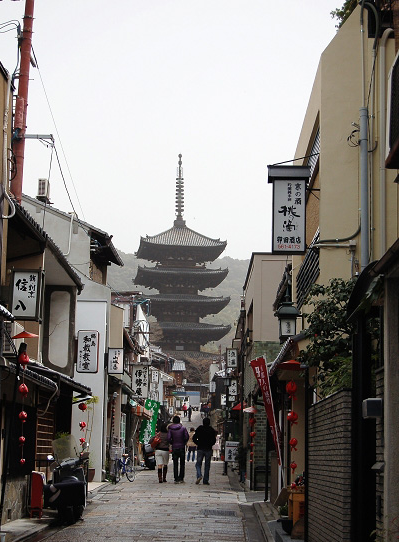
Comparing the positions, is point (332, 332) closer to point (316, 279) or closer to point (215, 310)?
point (316, 279)

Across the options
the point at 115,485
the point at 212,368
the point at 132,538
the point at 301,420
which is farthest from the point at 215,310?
the point at 132,538

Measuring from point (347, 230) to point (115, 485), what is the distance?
14380mm

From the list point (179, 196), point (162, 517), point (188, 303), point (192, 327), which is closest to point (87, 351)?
point (162, 517)

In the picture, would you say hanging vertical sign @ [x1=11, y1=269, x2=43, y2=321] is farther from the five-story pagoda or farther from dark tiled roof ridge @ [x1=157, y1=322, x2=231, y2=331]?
dark tiled roof ridge @ [x1=157, y1=322, x2=231, y2=331]

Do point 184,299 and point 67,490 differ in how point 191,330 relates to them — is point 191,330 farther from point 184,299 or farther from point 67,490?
point 67,490

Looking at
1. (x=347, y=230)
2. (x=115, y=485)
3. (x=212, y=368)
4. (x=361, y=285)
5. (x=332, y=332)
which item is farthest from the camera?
(x=212, y=368)

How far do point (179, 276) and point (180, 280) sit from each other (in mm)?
1254

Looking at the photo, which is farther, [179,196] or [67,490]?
[179,196]

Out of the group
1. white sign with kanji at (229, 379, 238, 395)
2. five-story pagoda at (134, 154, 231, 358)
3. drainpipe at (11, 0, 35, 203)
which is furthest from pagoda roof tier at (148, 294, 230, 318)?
drainpipe at (11, 0, 35, 203)

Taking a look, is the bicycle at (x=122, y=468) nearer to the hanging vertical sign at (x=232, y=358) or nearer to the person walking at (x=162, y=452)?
the person walking at (x=162, y=452)

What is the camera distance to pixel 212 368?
3300 inches

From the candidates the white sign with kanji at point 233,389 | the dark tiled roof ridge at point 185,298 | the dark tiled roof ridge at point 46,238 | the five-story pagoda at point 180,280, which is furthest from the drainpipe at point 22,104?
the dark tiled roof ridge at point 185,298

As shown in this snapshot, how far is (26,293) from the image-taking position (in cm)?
1398

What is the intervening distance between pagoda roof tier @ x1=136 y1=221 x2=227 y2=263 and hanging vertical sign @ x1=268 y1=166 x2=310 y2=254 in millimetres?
64838
